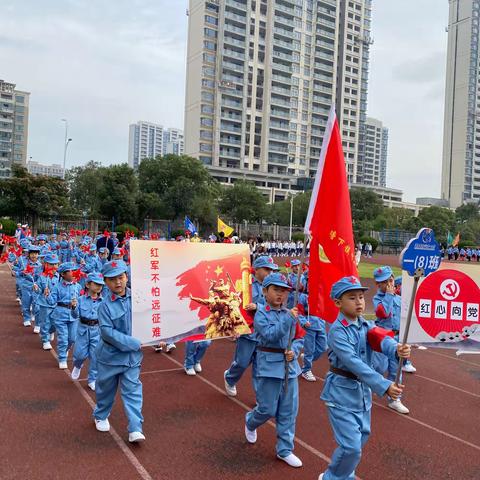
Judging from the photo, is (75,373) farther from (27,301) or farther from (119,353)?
(27,301)

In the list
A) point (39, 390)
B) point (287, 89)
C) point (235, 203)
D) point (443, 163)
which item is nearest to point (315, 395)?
point (39, 390)

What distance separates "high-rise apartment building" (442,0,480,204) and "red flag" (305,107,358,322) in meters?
133

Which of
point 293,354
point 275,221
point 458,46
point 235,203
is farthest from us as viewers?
point 458,46

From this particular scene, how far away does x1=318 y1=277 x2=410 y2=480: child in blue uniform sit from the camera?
3.75m

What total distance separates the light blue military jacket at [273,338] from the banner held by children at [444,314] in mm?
1475

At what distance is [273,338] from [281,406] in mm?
657

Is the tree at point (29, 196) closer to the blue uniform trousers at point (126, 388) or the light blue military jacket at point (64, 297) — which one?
the light blue military jacket at point (64, 297)

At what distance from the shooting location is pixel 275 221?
65312 millimetres

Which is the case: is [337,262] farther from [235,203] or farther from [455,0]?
[455,0]

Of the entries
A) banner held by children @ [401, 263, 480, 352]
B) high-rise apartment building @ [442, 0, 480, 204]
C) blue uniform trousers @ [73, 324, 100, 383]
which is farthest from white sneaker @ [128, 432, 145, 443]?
high-rise apartment building @ [442, 0, 480, 204]

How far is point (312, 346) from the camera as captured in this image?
7.85 m

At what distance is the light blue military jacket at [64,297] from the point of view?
7.90m

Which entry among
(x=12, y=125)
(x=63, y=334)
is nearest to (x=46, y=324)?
(x=63, y=334)

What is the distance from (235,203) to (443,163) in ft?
314
